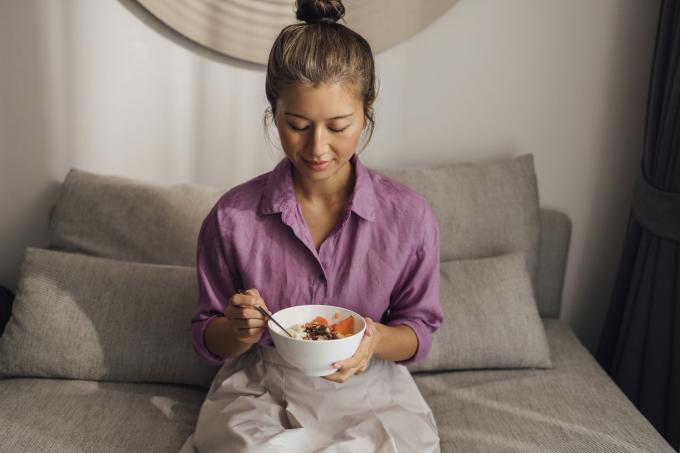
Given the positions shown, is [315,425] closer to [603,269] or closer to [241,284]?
[241,284]

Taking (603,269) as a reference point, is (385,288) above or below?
above

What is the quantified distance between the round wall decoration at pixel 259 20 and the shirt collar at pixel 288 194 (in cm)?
63

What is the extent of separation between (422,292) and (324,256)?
0.22 m

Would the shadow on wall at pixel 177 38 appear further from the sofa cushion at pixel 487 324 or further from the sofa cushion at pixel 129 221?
the sofa cushion at pixel 487 324

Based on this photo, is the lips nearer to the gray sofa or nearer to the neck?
the neck

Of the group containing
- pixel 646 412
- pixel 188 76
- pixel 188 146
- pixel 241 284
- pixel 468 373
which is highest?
pixel 188 76

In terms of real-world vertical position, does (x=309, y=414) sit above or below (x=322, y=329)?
below

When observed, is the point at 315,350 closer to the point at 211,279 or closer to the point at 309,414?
the point at 309,414

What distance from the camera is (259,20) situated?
202cm

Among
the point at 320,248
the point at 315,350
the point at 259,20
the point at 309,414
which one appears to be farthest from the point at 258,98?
the point at 315,350

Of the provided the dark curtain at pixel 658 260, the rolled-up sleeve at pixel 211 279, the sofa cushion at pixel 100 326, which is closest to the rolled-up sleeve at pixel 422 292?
the rolled-up sleeve at pixel 211 279

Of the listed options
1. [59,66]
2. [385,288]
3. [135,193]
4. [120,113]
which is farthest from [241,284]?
[59,66]

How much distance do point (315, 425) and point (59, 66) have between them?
126 centimetres

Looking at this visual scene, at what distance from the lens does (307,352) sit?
46.4 inches
